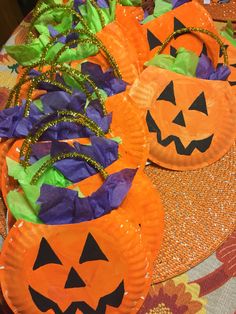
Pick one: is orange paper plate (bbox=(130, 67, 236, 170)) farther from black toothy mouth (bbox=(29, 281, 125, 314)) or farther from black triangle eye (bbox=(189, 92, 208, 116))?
black toothy mouth (bbox=(29, 281, 125, 314))

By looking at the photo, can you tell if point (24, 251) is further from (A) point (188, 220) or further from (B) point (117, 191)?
(A) point (188, 220)

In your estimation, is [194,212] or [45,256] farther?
[194,212]

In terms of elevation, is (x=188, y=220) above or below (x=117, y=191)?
below

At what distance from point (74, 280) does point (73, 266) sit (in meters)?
0.02

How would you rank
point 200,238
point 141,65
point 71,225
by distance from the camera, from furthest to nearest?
1. point 141,65
2. point 200,238
3. point 71,225

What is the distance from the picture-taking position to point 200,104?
37.1 inches

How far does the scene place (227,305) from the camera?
31.6 inches

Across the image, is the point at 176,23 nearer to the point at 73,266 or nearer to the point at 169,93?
the point at 169,93

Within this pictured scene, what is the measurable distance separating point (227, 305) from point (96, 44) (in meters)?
0.54

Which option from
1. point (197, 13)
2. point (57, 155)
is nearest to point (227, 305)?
point (57, 155)

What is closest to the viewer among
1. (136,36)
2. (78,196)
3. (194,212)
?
(78,196)

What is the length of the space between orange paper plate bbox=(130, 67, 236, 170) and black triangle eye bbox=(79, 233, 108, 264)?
0.29m

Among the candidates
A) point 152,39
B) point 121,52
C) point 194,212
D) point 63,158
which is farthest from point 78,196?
point 152,39

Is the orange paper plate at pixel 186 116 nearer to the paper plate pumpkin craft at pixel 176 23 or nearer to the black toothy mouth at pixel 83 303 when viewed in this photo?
the paper plate pumpkin craft at pixel 176 23
